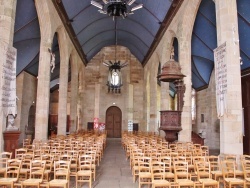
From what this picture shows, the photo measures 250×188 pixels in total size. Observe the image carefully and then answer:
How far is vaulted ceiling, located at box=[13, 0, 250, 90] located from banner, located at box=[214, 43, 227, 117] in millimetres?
3399

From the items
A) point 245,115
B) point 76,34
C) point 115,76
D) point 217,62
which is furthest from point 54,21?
point 115,76


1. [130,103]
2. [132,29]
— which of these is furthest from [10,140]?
[130,103]

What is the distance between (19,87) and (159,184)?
1475 cm

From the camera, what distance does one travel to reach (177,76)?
37.4 feet

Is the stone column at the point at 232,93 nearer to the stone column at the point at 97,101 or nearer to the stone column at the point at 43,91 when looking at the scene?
the stone column at the point at 43,91

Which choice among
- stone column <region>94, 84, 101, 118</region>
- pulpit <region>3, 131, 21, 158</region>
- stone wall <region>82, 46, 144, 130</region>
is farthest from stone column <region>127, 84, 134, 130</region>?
pulpit <region>3, 131, 21, 158</region>

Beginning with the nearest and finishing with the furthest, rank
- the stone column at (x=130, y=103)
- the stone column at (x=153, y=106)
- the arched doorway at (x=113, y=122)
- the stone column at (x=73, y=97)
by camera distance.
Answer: the stone column at (x=153, y=106) < the stone column at (x=73, y=97) < the stone column at (x=130, y=103) < the arched doorway at (x=113, y=122)

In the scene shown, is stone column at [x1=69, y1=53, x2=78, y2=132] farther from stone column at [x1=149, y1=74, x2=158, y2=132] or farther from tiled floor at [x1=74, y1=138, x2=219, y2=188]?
tiled floor at [x1=74, y1=138, x2=219, y2=188]

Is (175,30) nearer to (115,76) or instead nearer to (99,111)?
(115,76)

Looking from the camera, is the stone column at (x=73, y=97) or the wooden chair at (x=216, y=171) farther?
the stone column at (x=73, y=97)

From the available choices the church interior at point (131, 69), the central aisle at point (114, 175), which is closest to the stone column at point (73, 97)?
the church interior at point (131, 69)

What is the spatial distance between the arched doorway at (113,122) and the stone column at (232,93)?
19440mm

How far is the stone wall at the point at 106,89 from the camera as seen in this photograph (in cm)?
2647

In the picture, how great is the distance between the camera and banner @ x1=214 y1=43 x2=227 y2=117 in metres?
7.90
